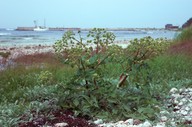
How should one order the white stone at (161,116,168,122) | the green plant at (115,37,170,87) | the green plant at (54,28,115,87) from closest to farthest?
the white stone at (161,116,168,122) < the green plant at (54,28,115,87) < the green plant at (115,37,170,87)

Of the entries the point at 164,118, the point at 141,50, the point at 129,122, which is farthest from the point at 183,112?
the point at 141,50

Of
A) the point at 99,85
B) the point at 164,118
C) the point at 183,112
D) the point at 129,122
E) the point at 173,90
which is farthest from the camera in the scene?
the point at 173,90

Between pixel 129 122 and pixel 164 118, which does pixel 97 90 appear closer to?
pixel 129 122

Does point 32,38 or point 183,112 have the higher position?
point 183,112

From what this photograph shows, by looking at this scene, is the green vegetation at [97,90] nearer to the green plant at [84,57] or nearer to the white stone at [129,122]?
the green plant at [84,57]

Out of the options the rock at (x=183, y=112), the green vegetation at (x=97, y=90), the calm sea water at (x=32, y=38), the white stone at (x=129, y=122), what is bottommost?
the calm sea water at (x=32, y=38)

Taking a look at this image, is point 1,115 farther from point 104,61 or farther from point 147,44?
point 147,44

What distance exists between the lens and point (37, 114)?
4.79 meters

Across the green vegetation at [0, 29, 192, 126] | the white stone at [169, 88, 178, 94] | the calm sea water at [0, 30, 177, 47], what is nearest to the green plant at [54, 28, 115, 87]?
the green vegetation at [0, 29, 192, 126]

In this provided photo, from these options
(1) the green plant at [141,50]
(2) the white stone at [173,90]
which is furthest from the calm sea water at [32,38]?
(1) the green plant at [141,50]

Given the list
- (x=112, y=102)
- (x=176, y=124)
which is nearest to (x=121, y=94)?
(x=112, y=102)

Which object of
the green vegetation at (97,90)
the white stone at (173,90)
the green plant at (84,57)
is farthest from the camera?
the white stone at (173,90)

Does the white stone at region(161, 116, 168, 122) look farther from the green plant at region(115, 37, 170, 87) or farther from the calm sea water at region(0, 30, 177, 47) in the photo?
the calm sea water at region(0, 30, 177, 47)

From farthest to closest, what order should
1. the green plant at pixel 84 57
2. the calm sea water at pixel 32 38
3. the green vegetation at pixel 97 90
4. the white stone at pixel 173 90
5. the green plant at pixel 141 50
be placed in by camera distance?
the calm sea water at pixel 32 38
the white stone at pixel 173 90
the green plant at pixel 141 50
the green plant at pixel 84 57
the green vegetation at pixel 97 90
